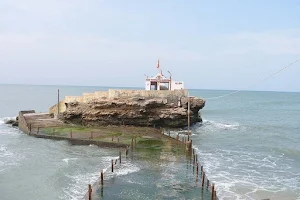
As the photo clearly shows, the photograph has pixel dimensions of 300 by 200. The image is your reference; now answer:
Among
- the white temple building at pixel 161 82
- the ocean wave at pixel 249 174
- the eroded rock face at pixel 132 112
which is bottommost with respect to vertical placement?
the ocean wave at pixel 249 174

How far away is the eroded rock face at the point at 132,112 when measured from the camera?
49406 mm

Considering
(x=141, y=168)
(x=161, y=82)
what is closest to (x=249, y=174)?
(x=141, y=168)

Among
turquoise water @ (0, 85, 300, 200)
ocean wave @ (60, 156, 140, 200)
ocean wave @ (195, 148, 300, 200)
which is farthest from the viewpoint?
ocean wave @ (195, 148, 300, 200)

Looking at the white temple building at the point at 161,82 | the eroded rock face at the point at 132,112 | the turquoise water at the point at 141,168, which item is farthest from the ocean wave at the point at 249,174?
the white temple building at the point at 161,82

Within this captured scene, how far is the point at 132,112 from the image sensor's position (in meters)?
49.7

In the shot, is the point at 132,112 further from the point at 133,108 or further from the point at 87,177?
the point at 87,177

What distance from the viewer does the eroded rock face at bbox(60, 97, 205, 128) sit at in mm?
49406

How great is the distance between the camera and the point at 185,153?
120 ft

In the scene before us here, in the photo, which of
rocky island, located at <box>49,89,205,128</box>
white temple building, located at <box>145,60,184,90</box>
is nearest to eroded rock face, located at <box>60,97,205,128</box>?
rocky island, located at <box>49,89,205,128</box>

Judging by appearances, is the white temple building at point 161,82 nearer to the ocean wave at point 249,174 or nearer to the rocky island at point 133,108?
the rocky island at point 133,108

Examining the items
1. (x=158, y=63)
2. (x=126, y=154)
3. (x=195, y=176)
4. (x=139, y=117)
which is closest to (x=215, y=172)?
(x=195, y=176)

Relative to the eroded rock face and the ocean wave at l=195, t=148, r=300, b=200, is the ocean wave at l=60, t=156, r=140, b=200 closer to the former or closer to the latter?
the ocean wave at l=195, t=148, r=300, b=200

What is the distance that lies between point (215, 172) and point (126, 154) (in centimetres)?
929

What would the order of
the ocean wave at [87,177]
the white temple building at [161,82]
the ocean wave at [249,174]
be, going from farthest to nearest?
the white temple building at [161,82], the ocean wave at [249,174], the ocean wave at [87,177]
